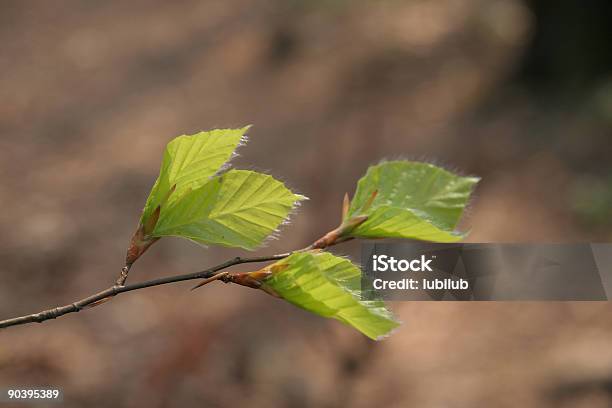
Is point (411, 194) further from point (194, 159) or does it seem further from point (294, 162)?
point (294, 162)

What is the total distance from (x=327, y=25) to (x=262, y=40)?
595 mm

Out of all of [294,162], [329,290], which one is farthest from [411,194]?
[294,162]

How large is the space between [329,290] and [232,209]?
0.35ft

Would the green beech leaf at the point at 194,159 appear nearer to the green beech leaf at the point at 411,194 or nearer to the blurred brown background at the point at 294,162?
the green beech leaf at the point at 411,194

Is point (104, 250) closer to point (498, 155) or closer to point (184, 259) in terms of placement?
point (184, 259)

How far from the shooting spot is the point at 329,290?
44 centimetres

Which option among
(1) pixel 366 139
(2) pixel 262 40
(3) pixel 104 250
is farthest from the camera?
(2) pixel 262 40

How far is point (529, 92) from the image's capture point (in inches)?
188

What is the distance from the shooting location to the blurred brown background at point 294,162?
3.08 m

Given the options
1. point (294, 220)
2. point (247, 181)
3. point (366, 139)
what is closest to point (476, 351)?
point (294, 220)

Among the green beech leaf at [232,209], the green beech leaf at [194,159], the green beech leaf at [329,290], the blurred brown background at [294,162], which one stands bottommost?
the green beech leaf at [329,290]

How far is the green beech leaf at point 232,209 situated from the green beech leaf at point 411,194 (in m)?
0.05

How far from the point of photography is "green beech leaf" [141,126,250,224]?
50 cm

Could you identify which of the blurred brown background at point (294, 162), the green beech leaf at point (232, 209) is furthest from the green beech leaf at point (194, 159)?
the blurred brown background at point (294, 162)
